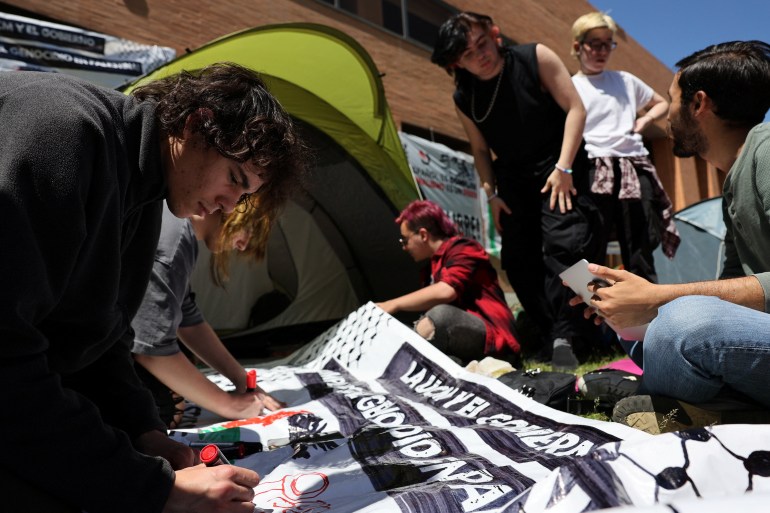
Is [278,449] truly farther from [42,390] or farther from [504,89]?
[504,89]

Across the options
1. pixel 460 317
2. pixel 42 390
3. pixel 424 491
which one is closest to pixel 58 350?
pixel 42 390

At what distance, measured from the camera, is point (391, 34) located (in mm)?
6871

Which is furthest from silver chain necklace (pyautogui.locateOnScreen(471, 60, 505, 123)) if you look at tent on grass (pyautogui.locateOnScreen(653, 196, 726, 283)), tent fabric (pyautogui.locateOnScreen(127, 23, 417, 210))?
tent on grass (pyautogui.locateOnScreen(653, 196, 726, 283))

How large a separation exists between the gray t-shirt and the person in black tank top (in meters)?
1.20

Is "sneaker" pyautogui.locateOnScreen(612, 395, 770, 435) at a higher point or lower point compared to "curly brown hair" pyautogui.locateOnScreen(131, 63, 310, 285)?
lower

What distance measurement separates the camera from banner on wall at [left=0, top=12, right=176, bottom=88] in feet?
11.5

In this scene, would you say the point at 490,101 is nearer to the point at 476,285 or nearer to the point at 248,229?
the point at 476,285

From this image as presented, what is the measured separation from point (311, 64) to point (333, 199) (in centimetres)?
81

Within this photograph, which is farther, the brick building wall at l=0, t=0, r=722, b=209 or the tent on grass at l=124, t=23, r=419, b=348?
the brick building wall at l=0, t=0, r=722, b=209

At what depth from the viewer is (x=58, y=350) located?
85 cm

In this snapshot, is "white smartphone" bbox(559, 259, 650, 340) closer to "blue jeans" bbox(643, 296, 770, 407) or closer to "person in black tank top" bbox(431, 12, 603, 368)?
"blue jeans" bbox(643, 296, 770, 407)

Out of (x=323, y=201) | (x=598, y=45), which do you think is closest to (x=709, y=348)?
(x=598, y=45)

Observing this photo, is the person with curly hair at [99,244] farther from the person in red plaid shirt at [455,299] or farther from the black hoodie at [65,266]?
the person in red plaid shirt at [455,299]

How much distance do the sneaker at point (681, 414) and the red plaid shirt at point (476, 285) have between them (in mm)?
1123
